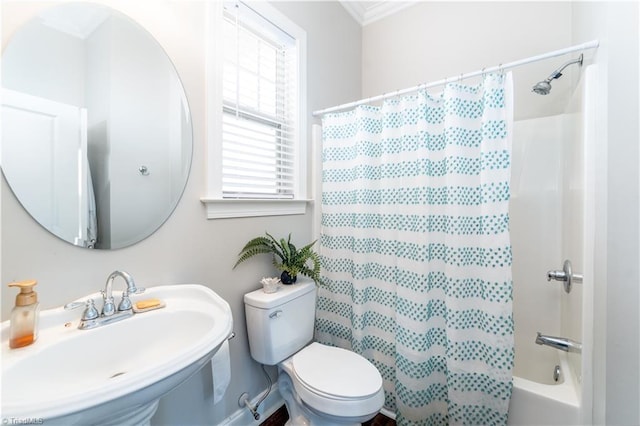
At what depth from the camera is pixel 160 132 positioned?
109cm

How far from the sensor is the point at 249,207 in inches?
55.6

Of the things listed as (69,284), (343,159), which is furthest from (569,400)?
(69,284)

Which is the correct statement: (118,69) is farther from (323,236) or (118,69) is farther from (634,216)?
(634,216)

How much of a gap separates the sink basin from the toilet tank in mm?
311

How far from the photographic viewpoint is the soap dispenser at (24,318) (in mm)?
710

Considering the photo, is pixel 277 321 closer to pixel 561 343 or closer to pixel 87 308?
pixel 87 308

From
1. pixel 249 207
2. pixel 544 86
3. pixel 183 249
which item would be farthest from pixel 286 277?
pixel 544 86

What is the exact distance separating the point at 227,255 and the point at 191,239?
8.0 inches

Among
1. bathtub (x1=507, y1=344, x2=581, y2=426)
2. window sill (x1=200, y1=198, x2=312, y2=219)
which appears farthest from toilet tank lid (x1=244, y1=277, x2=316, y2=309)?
bathtub (x1=507, y1=344, x2=581, y2=426)

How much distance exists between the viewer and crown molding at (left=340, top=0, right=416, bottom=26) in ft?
6.81

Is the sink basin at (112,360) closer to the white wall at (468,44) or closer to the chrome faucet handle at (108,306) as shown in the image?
the chrome faucet handle at (108,306)

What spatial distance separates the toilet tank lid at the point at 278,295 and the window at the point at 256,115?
423mm

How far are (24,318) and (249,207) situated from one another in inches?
34.3

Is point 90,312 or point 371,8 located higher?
point 371,8
